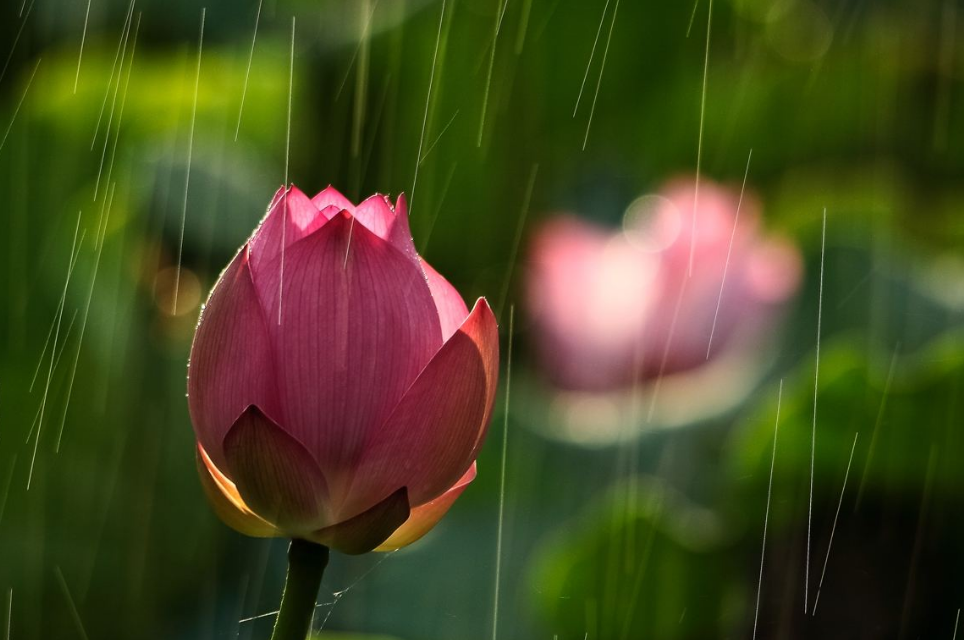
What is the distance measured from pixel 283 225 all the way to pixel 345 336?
43 millimetres

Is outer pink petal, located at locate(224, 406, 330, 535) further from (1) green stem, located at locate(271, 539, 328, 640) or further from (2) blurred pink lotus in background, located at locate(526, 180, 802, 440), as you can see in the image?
(2) blurred pink lotus in background, located at locate(526, 180, 802, 440)

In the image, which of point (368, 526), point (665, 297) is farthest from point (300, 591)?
point (665, 297)

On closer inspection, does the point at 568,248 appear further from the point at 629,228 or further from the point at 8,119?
the point at 8,119

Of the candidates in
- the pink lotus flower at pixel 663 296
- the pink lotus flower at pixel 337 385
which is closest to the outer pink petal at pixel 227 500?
the pink lotus flower at pixel 337 385

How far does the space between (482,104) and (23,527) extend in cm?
48

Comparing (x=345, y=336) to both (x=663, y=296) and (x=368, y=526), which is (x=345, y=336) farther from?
(x=663, y=296)

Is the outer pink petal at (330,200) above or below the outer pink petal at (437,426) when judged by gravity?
above

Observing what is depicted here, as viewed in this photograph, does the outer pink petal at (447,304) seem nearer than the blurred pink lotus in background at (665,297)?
Yes

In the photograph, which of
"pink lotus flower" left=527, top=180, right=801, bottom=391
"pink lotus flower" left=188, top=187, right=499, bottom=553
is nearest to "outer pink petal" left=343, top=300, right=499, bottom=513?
"pink lotus flower" left=188, top=187, right=499, bottom=553

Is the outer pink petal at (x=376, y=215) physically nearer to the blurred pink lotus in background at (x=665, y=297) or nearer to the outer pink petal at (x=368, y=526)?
the outer pink petal at (x=368, y=526)

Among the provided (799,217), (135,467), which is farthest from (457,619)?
(799,217)

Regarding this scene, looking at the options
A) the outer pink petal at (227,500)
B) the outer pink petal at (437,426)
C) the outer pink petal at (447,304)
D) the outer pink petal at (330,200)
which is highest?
the outer pink petal at (330,200)

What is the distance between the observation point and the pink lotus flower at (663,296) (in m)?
0.75

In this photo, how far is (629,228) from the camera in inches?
41.1
